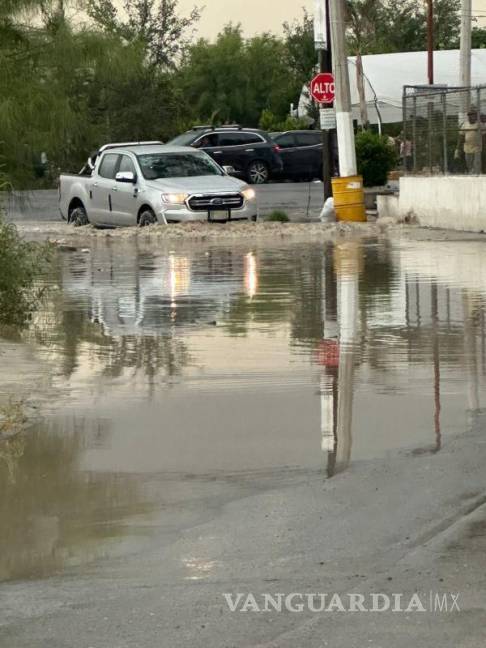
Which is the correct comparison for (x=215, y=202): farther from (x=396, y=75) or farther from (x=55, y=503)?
(x=396, y=75)

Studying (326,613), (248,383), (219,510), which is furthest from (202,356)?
(326,613)

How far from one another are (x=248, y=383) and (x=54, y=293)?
704cm

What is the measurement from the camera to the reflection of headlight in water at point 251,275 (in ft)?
56.6

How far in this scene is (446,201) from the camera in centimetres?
2647

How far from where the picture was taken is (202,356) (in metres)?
12.2

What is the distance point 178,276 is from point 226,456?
11.0m

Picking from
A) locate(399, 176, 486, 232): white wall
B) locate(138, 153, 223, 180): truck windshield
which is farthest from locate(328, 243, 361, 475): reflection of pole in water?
locate(138, 153, 223, 180): truck windshield

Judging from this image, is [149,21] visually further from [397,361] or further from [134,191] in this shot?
[397,361]

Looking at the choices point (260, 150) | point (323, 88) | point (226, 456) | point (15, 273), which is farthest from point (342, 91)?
point (226, 456)

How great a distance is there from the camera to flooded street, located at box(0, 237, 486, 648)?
5.93 metres

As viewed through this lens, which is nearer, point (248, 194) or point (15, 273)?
point (15, 273)

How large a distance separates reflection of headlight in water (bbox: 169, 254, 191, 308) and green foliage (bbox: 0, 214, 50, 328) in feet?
7.45

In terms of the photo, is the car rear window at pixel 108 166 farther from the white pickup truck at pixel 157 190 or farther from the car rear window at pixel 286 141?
the car rear window at pixel 286 141

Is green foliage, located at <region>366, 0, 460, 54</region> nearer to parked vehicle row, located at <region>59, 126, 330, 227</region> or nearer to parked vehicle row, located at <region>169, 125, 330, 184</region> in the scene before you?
parked vehicle row, located at <region>169, 125, 330, 184</region>
